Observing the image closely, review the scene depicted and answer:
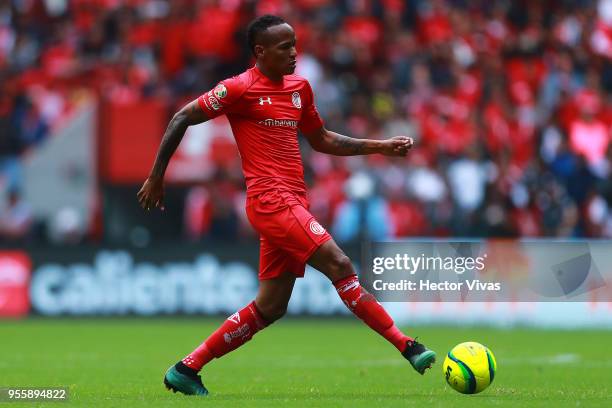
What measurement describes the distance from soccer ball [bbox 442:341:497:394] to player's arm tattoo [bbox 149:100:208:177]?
2.26 meters

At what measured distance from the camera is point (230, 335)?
8977 millimetres

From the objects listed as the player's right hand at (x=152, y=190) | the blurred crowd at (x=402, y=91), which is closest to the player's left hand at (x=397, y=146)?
the player's right hand at (x=152, y=190)

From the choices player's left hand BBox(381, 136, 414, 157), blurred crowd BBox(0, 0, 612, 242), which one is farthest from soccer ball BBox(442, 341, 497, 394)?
blurred crowd BBox(0, 0, 612, 242)

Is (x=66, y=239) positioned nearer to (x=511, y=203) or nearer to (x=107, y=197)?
(x=107, y=197)

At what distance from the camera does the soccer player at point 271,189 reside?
868 centimetres

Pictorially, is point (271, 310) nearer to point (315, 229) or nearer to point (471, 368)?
point (315, 229)

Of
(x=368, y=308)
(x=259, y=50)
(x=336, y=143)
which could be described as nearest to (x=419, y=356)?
(x=368, y=308)

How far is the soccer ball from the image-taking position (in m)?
8.53

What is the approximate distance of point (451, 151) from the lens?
18969mm

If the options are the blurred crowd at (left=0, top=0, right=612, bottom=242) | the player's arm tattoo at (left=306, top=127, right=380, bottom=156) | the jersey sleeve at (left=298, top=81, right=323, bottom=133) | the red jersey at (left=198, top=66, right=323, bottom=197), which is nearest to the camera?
the red jersey at (left=198, top=66, right=323, bottom=197)

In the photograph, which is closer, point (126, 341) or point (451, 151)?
point (126, 341)

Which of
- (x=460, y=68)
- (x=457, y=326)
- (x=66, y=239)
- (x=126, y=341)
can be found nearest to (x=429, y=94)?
(x=460, y=68)

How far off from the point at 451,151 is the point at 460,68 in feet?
6.98

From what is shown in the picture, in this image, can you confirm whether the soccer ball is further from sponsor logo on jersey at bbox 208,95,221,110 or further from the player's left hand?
sponsor logo on jersey at bbox 208,95,221,110
